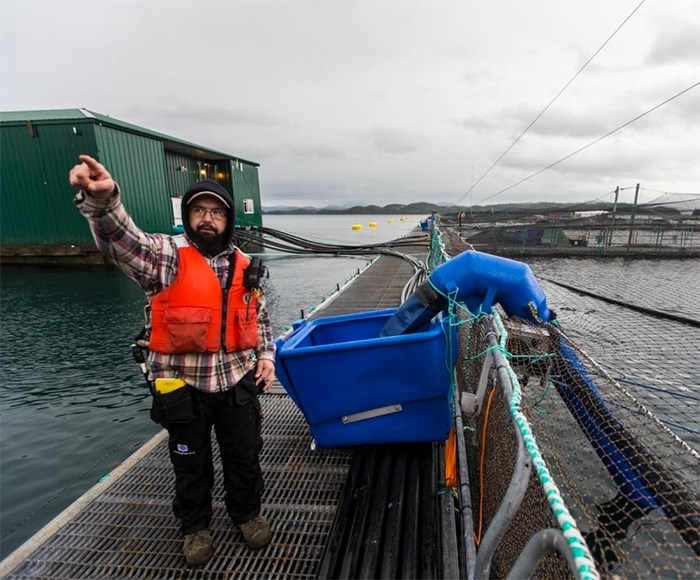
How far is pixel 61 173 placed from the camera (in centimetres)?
→ 1916

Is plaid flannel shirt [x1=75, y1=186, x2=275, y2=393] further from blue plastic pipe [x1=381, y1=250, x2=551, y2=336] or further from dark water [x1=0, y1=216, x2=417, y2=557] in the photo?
dark water [x1=0, y1=216, x2=417, y2=557]

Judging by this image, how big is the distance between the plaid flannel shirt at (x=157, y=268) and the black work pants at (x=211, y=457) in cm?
13

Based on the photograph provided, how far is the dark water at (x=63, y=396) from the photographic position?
15.2ft

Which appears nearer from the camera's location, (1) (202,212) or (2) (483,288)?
(1) (202,212)

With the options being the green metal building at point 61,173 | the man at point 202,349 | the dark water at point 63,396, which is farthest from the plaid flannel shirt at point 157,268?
the green metal building at point 61,173

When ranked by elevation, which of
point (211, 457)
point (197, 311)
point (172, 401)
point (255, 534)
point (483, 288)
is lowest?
point (255, 534)

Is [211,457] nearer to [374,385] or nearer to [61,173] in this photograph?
[374,385]

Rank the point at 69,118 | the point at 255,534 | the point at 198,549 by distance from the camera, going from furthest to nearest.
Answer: the point at 69,118 → the point at 255,534 → the point at 198,549

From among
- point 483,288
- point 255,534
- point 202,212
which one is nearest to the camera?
point 202,212

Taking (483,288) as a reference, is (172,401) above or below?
below

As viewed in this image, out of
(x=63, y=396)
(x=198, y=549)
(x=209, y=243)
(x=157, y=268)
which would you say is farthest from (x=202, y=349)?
(x=63, y=396)

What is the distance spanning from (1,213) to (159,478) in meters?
25.0

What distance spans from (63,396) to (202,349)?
6.86 m

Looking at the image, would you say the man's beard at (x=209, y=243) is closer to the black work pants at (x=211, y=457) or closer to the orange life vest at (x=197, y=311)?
the orange life vest at (x=197, y=311)
